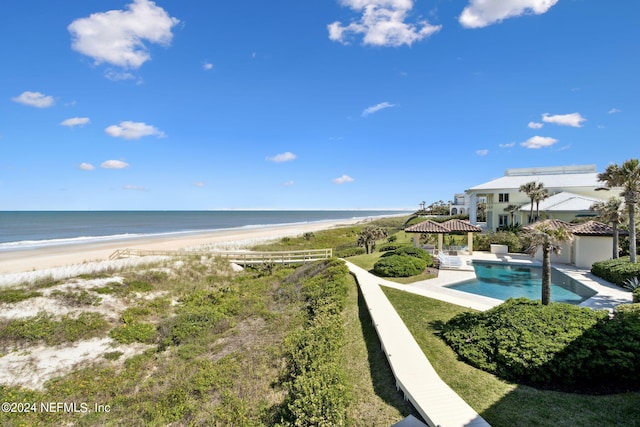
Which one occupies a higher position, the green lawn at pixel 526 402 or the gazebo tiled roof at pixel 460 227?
the gazebo tiled roof at pixel 460 227

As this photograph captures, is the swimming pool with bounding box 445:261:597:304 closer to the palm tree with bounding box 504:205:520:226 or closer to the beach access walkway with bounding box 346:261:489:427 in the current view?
the beach access walkway with bounding box 346:261:489:427

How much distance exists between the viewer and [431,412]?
6.00 m

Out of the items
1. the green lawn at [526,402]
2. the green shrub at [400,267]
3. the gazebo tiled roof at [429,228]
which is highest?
the gazebo tiled roof at [429,228]

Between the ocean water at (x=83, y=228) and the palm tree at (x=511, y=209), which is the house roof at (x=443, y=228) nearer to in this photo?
the palm tree at (x=511, y=209)

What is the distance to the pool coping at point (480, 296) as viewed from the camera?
1295cm

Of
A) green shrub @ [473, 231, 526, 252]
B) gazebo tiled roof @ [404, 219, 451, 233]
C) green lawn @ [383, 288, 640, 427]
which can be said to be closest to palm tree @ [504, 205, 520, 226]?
green shrub @ [473, 231, 526, 252]

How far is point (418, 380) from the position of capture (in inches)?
281

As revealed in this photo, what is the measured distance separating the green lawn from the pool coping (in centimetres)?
517

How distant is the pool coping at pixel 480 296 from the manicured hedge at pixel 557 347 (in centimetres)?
338

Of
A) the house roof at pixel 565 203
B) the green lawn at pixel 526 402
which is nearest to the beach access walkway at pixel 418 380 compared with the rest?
the green lawn at pixel 526 402

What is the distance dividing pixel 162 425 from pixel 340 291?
28.4 feet

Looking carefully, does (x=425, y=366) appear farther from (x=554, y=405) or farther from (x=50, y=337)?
(x=50, y=337)

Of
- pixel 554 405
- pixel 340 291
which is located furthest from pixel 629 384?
pixel 340 291

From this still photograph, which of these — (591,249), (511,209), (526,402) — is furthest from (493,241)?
(526,402)
